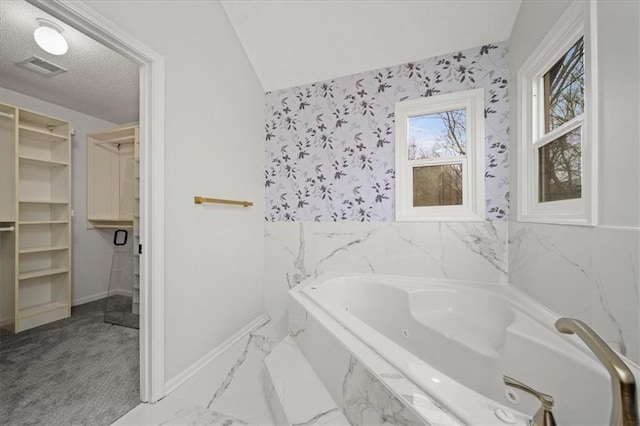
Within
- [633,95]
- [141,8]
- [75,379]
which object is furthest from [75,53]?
[633,95]

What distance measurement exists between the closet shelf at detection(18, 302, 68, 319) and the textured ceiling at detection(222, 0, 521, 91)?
2965 mm

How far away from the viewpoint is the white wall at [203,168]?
142cm

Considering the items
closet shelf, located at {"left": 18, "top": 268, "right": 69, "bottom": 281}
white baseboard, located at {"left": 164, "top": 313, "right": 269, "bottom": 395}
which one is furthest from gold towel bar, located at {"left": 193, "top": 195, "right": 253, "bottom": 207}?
closet shelf, located at {"left": 18, "top": 268, "right": 69, "bottom": 281}

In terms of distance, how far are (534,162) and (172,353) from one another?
95.8 inches

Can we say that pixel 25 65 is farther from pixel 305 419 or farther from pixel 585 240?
pixel 585 240

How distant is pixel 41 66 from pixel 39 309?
2121 millimetres

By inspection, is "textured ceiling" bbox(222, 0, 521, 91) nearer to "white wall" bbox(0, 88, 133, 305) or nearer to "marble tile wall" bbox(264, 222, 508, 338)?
"marble tile wall" bbox(264, 222, 508, 338)

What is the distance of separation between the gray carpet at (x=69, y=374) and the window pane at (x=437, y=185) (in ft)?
7.36

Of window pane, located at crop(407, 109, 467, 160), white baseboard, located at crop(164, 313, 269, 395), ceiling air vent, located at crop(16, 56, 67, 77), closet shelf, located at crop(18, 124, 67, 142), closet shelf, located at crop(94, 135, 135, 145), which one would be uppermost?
ceiling air vent, located at crop(16, 56, 67, 77)

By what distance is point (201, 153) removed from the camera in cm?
165

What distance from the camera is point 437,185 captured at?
6.53 feet

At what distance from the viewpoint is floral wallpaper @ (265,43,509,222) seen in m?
1.81

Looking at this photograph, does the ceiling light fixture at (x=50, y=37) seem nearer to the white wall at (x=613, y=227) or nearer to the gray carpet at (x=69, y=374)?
the gray carpet at (x=69, y=374)

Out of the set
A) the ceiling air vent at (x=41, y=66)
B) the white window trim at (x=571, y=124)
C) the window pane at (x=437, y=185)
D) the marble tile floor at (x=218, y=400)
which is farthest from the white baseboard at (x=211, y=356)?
the ceiling air vent at (x=41, y=66)
